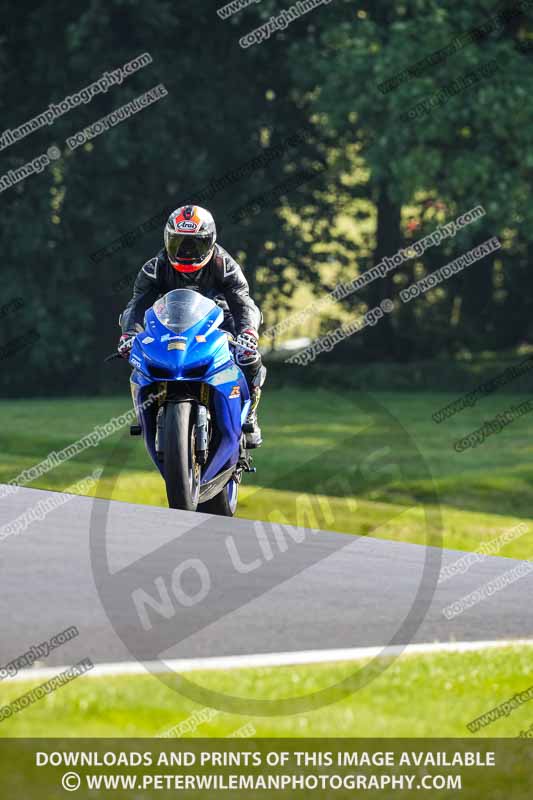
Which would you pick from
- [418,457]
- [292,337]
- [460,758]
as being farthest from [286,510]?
[292,337]

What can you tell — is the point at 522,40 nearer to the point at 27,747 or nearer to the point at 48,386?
the point at 48,386

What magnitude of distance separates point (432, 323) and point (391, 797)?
2297cm

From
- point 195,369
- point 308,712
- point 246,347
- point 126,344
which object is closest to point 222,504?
point 246,347

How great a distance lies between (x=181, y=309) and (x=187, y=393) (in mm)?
566

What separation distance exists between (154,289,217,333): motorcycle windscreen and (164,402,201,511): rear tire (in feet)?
1.83

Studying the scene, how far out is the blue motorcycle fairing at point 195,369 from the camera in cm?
866

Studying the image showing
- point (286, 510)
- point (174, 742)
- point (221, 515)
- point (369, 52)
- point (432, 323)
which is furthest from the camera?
point (432, 323)

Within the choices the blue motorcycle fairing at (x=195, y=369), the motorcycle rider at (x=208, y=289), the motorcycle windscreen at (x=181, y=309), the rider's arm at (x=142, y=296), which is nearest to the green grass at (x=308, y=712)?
the blue motorcycle fairing at (x=195, y=369)

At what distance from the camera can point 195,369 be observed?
867 centimetres

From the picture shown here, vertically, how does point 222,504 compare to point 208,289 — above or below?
below

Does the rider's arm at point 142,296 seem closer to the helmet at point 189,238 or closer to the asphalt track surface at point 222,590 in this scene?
the helmet at point 189,238

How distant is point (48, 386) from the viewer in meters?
Answer: 25.5

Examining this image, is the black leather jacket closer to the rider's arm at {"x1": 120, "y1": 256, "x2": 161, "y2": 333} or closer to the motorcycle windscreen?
the rider's arm at {"x1": 120, "y1": 256, "x2": 161, "y2": 333}

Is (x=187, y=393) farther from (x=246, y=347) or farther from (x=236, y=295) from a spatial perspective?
(x=236, y=295)
